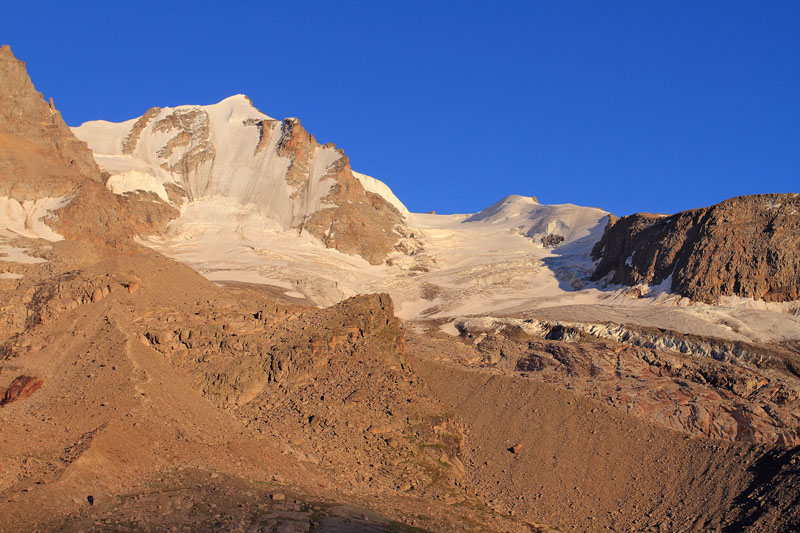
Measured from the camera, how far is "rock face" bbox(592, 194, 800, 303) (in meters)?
72.4

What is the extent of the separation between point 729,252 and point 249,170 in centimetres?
7561

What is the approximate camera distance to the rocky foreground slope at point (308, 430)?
1936 centimetres

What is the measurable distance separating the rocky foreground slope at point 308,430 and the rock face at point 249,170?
256 feet

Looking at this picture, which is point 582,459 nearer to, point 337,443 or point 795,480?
point 795,480

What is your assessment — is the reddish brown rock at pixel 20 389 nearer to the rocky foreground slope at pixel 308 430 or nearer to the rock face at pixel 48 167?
the rocky foreground slope at pixel 308 430

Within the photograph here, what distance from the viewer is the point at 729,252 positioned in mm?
75312

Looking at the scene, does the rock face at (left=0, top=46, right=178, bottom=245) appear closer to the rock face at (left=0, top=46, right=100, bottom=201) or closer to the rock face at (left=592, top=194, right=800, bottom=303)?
the rock face at (left=0, top=46, right=100, bottom=201)

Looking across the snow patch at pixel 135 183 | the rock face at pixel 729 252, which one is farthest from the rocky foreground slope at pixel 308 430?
the snow patch at pixel 135 183

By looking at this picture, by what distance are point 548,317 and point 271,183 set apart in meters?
63.1

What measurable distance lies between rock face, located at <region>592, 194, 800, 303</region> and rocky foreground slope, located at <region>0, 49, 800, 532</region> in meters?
35.7

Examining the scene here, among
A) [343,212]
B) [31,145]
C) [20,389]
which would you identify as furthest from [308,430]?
[343,212]

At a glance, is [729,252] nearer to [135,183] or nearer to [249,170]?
[135,183]

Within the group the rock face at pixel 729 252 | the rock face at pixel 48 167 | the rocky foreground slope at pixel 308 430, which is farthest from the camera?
the rock face at pixel 729 252

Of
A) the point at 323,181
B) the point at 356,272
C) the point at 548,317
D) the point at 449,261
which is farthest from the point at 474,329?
the point at 323,181
